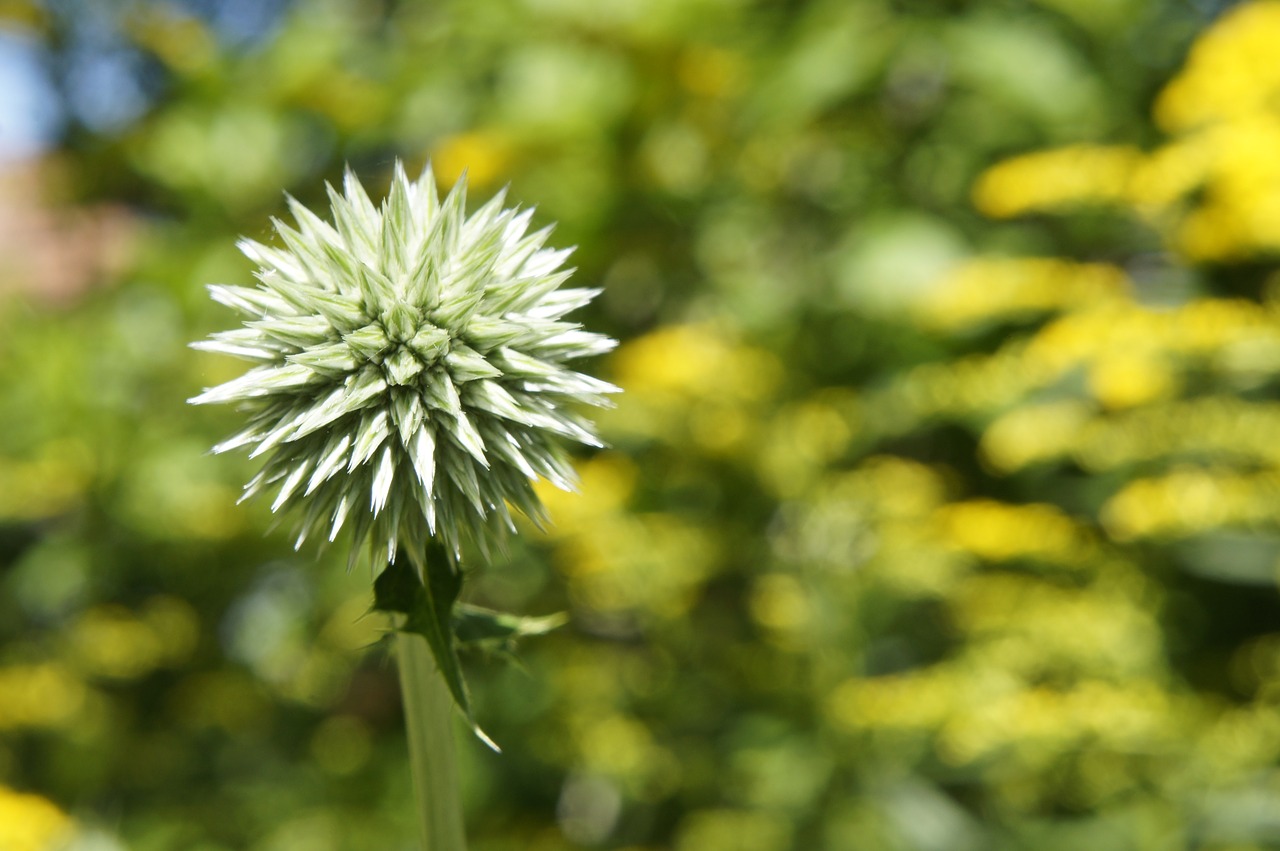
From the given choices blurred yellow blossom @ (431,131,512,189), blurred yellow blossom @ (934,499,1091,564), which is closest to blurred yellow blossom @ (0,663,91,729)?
blurred yellow blossom @ (431,131,512,189)

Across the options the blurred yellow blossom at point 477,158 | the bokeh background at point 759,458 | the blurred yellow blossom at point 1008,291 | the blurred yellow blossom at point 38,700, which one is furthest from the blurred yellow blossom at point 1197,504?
the blurred yellow blossom at point 38,700

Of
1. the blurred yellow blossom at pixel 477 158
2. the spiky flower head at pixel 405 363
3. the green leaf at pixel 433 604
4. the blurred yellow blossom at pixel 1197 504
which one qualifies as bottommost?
the green leaf at pixel 433 604

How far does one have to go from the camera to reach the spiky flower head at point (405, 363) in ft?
1.42

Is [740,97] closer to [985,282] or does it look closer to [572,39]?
[572,39]

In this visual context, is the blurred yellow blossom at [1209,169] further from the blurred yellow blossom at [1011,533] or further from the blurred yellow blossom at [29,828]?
the blurred yellow blossom at [29,828]

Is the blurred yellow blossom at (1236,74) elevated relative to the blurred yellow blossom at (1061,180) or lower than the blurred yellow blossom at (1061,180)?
elevated

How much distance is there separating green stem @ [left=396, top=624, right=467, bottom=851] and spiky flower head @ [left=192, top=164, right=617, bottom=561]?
52 mm

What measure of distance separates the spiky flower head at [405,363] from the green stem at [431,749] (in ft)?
0.17

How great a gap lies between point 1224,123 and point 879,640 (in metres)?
1.03

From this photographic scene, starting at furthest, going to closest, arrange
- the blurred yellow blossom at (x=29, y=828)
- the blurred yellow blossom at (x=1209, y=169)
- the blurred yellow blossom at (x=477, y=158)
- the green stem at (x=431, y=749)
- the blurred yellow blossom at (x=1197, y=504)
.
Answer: the blurred yellow blossom at (x=477, y=158) < the blurred yellow blossom at (x=1209, y=169) < the blurred yellow blossom at (x=1197, y=504) < the blurred yellow blossom at (x=29, y=828) < the green stem at (x=431, y=749)

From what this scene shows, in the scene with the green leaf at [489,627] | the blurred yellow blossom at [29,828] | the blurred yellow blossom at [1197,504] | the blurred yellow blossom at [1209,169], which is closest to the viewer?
the green leaf at [489,627]

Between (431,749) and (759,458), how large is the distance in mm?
1356

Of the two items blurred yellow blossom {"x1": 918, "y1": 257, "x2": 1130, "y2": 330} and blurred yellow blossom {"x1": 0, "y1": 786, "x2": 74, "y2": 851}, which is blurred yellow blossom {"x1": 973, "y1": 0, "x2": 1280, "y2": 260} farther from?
blurred yellow blossom {"x1": 0, "y1": 786, "x2": 74, "y2": 851}

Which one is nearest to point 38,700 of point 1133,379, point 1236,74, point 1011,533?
point 1011,533
